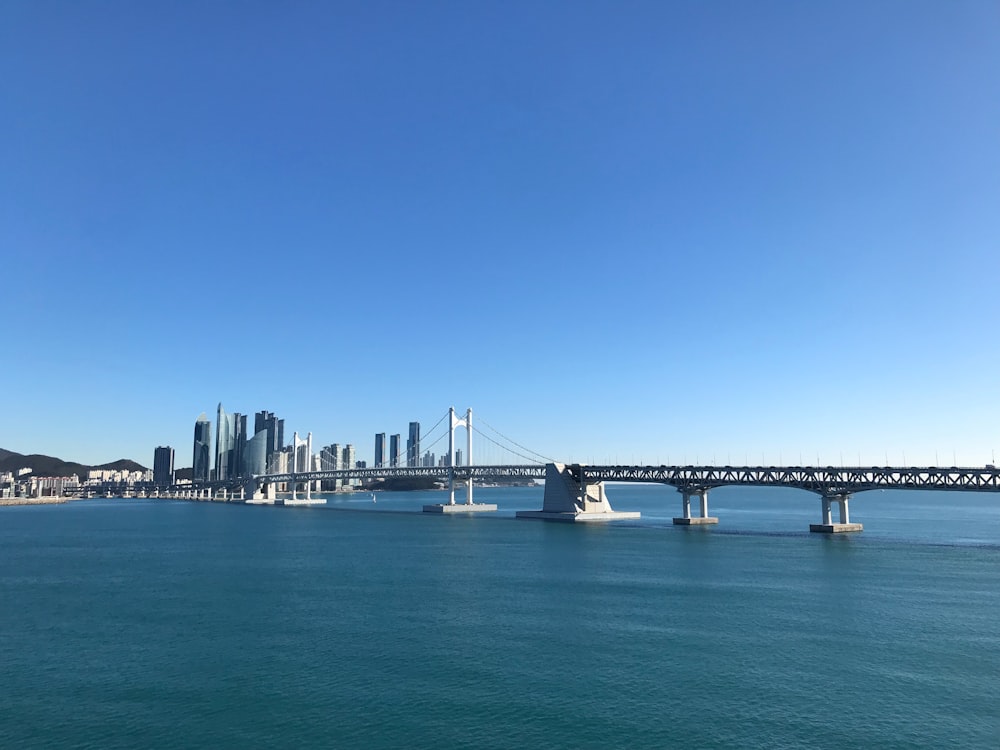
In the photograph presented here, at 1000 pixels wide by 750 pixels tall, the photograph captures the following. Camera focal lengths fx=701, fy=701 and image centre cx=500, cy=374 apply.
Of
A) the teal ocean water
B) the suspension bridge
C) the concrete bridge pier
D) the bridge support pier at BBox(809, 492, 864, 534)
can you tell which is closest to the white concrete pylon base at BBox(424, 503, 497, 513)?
the suspension bridge

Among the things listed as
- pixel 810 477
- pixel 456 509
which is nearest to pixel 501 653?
pixel 810 477

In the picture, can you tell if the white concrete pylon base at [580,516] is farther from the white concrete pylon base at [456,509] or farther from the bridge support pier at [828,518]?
the bridge support pier at [828,518]

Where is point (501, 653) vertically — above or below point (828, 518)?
below

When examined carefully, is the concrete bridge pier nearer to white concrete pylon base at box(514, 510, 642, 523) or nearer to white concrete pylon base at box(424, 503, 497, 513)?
white concrete pylon base at box(514, 510, 642, 523)

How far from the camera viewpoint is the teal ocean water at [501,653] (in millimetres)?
21062

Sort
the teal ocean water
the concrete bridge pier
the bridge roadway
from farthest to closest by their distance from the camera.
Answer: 1. the concrete bridge pier
2. the bridge roadway
3. the teal ocean water

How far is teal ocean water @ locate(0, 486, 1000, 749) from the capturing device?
21.1 m

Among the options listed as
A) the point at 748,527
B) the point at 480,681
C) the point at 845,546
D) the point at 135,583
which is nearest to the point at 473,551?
the point at 135,583

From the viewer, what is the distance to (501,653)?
29.3m

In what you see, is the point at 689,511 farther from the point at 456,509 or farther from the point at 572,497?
the point at 456,509

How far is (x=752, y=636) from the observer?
1257 inches

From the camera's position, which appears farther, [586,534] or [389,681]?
[586,534]

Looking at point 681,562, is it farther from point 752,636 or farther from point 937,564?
point 752,636

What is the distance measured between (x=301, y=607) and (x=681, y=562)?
109ft
